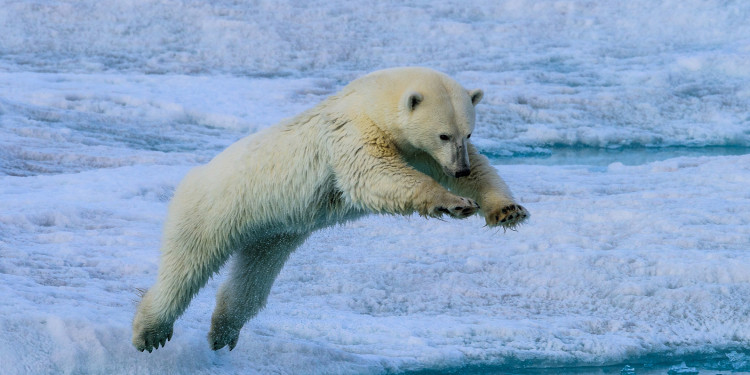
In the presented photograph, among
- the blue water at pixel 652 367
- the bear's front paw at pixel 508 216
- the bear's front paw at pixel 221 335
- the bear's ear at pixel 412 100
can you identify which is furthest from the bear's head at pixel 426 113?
the blue water at pixel 652 367

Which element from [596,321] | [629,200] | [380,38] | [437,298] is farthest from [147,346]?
[380,38]

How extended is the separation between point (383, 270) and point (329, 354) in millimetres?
1358

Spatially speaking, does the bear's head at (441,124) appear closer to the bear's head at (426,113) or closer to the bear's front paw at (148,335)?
the bear's head at (426,113)

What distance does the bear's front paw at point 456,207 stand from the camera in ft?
11.1

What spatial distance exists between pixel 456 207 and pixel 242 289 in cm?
167

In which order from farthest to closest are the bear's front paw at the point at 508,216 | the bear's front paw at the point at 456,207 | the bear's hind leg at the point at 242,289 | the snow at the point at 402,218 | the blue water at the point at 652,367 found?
the snow at the point at 402,218 → the blue water at the point at 652,367 → the bear's hind leg at the point at 242,289 → the bear's front paw at the point at 508,216 → the bear's front paw at the point at 456,207

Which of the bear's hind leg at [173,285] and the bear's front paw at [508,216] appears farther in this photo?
the bear's hind leg at [173,285]

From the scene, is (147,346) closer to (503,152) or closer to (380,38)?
(503,152)

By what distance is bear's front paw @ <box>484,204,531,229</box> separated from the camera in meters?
3.56

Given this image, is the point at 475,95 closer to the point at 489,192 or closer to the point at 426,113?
the point at 426,113

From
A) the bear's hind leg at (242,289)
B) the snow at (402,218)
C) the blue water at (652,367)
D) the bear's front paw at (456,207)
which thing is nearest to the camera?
the bear's front paw at (456,207)

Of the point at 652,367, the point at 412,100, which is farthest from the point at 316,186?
the point at 652,367

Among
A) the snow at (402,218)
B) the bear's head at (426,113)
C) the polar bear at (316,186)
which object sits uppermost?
the bear's head at (426,113)

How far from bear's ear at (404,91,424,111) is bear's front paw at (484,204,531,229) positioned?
0.54m
